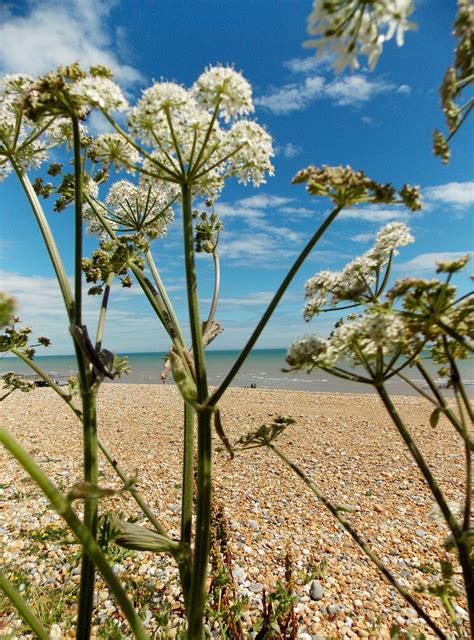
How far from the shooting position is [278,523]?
6.01 meters

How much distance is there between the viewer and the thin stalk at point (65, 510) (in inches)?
39.9

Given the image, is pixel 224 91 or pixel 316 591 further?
pixel 316 591

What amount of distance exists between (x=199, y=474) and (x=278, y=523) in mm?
5252

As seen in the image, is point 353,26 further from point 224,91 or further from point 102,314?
point 102,314

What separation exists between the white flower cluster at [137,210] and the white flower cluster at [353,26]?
167 centimetres

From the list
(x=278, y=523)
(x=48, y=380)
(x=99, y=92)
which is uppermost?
(x=99, y=92)

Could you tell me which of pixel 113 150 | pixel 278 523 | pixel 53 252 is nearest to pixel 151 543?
pixel 53 252

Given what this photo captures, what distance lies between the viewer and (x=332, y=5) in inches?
40.2

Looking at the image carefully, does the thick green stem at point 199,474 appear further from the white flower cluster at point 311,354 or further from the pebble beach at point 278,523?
the pebble beach at point 278,523

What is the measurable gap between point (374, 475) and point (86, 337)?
825 centimetres

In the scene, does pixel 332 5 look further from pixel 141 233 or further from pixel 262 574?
pixel 262 574

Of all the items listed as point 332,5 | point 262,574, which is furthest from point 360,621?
point 332,5

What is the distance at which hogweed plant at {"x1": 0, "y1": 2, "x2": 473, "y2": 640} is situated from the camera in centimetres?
130

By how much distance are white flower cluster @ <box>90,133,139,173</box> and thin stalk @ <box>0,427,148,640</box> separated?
4.31ft
